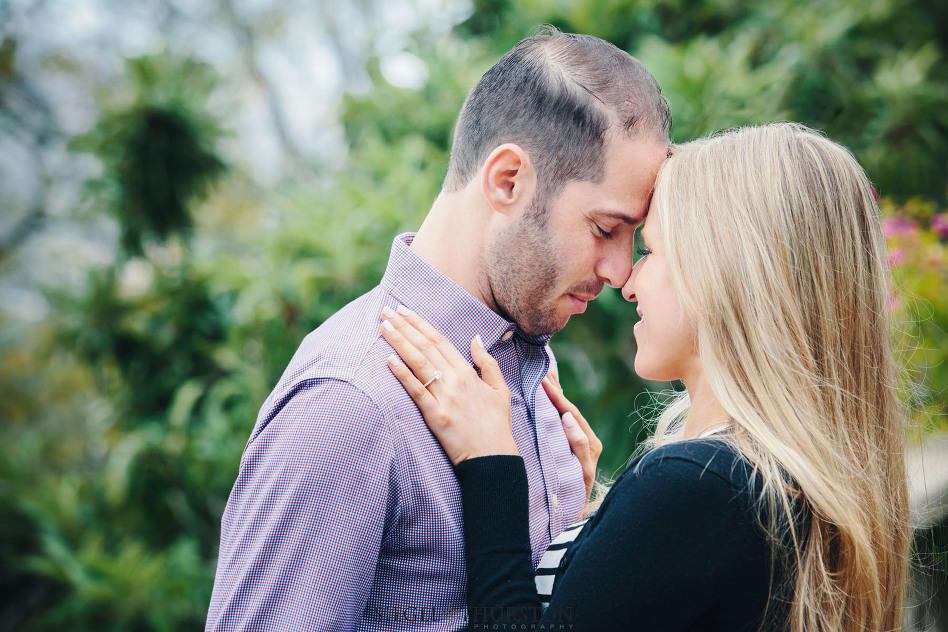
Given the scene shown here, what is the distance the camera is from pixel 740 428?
56.2 inches

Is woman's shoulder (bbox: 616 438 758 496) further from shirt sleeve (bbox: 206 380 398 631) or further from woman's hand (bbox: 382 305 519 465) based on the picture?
shirt sleeve (bbox: 206 380 398 631)

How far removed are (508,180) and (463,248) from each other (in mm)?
192

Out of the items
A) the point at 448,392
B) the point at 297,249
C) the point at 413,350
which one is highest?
the point at 297,249

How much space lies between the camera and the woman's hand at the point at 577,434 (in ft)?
6.89

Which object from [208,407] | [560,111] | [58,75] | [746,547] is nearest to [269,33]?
[58,75]

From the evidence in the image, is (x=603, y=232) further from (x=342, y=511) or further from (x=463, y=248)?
(x=342, y=511)

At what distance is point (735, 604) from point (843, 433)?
0.42 m

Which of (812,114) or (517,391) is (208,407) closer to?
(517,391)

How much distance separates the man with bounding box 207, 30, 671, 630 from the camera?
1.35 m

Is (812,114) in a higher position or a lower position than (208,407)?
higher

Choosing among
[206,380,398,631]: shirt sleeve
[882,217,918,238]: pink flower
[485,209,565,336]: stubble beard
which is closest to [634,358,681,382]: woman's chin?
[485,209,565,336]: stubble beard

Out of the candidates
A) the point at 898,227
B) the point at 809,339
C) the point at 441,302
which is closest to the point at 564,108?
the point at 441,302

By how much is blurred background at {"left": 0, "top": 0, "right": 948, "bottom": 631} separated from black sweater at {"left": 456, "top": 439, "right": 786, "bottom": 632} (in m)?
1.84

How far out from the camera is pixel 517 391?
1841 mm
